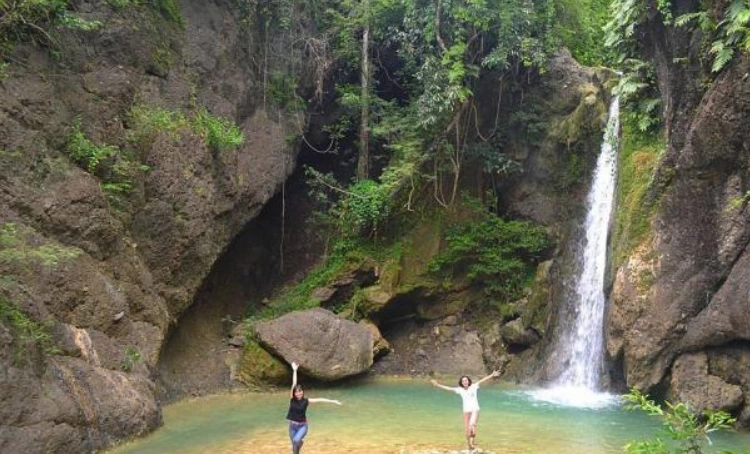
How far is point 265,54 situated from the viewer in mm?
20281

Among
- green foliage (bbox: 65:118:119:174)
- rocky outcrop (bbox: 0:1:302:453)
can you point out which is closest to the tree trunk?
rocky outcrop (bbox: 0:1:302:453)

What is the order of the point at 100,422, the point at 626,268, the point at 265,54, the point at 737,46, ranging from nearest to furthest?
the point at 100,422, the point at 737,46, the point at 626,268, the point at 265,54

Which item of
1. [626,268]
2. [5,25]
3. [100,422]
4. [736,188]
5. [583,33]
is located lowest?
[100,422]

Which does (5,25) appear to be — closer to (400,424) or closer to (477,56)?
(400,424)

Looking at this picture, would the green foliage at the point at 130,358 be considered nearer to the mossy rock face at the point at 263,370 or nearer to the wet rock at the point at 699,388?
the mossy rock face at the point at 263,370

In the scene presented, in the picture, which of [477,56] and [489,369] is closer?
[489,369]

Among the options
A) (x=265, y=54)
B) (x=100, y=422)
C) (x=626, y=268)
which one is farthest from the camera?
(x=265, y=54)

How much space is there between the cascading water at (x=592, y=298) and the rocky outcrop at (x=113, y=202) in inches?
364

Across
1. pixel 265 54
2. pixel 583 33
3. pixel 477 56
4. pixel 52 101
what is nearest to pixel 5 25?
pixel 52 101

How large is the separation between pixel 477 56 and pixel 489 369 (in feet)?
32.8

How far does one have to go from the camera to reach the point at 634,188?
51.8ft

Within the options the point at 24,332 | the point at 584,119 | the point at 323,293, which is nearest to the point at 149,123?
the point at 24,332

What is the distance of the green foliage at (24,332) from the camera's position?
9000mm

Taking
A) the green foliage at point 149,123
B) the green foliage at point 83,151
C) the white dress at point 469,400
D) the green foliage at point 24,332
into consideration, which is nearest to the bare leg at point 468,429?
the white dress at point 469,400
